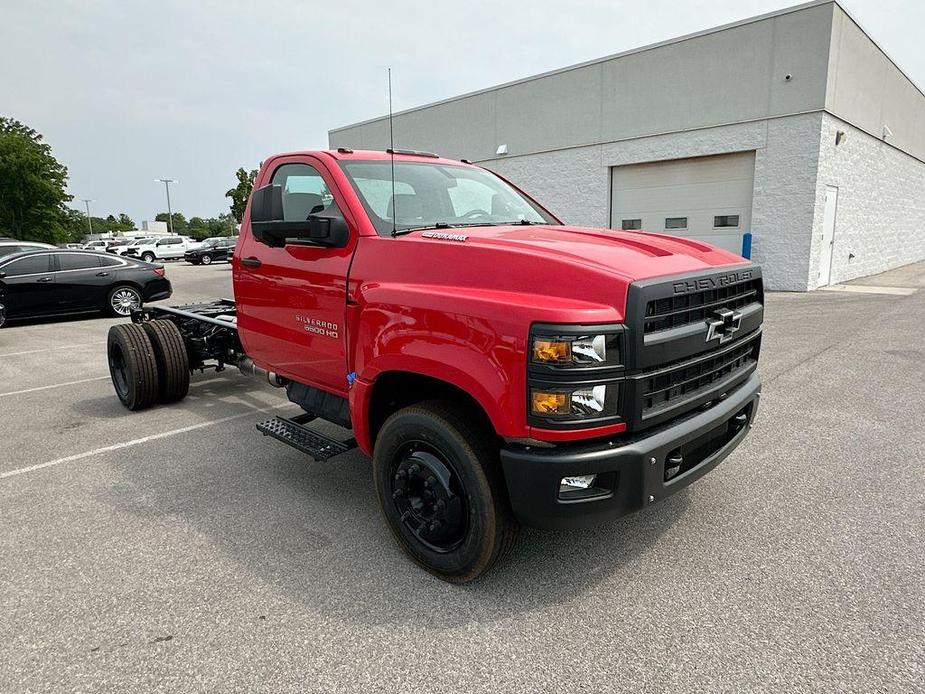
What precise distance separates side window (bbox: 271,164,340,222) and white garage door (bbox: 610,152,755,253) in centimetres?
1393

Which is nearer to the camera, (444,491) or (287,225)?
(444,491)

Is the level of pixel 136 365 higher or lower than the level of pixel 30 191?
lower

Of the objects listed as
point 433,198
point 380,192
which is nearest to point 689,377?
point 433,198

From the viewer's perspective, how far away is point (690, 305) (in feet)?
8.68

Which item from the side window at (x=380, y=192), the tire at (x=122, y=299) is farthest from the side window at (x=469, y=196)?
the tire at (x=122, y=299)

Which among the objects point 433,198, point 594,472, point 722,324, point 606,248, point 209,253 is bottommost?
point 594,472

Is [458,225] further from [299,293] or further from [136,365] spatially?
[136,365]

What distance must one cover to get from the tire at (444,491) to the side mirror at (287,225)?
3.51ft

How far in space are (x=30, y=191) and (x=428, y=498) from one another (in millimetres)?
62646

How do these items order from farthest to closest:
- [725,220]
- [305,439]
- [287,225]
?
[725,220], [305,439], [287,225]

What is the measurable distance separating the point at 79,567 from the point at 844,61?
17.7 metres

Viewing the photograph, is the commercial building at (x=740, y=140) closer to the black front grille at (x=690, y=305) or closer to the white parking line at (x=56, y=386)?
the black front grille at (x=690, y=305)

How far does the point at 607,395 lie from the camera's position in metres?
2.34

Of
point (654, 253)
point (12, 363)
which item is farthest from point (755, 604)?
point (12, 363)
